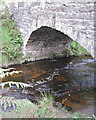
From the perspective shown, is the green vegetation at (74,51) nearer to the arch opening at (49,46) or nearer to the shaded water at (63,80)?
the arch opening at (49,46)

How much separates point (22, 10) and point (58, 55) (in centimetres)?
354

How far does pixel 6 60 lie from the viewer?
28.1ft

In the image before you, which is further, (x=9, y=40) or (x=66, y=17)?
(x=9, y=40)

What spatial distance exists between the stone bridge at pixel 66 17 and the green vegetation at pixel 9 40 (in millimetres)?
1336

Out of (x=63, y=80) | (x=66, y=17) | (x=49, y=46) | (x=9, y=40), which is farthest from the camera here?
(x=49, y=46)

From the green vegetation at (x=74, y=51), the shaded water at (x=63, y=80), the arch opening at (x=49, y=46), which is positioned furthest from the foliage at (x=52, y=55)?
the green vegetation at (x=74, y=51)

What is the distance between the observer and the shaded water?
5328 mm

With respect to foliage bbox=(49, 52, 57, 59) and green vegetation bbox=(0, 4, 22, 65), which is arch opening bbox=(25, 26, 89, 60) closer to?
foliage bbox=(49, 52, 57, 59)

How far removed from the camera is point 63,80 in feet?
23.1

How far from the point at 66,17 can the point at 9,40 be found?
515cm

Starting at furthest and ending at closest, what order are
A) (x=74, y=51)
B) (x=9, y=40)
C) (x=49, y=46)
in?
(x=74, y=51) → (x=49, y=46) → (x=9, y=40)

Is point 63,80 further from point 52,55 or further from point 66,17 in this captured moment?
point 52,55

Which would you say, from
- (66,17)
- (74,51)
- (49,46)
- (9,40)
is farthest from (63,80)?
(9,40)

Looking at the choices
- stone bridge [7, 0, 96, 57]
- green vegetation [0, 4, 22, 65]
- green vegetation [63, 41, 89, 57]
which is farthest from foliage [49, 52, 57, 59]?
stone bridge [7, 0, 96, 57]
